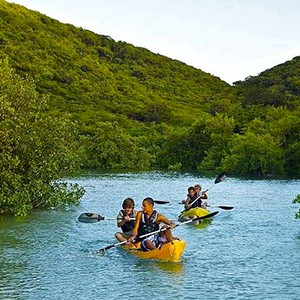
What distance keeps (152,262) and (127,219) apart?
2224mm

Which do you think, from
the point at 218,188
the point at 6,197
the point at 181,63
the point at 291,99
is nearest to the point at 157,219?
the point at 6,197

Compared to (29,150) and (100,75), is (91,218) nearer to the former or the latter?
(29,150)

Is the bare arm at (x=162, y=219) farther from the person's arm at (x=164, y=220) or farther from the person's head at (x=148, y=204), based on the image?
the person's head at (x=148, y=204)

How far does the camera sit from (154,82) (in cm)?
15975

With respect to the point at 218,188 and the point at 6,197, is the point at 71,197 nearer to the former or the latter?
the point at 6,197

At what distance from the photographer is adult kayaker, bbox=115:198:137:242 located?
68.5ft

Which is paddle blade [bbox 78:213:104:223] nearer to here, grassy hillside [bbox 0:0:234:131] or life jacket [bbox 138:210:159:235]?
life jacket [bbox 138:210:159:235]

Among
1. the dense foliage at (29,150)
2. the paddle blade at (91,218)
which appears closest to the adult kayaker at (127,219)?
the paddle blade at (91,218)

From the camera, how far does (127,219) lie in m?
21.0

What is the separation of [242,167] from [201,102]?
81863 mm

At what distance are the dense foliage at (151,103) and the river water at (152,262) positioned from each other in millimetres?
8200

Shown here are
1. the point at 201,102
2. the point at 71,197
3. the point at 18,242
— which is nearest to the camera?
the point at 18,242

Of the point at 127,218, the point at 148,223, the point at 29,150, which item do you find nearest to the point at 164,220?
the point at 148,223

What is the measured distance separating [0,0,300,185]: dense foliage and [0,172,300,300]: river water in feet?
26.9
